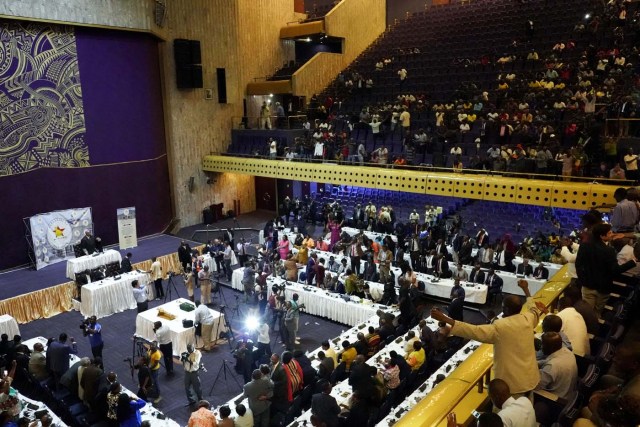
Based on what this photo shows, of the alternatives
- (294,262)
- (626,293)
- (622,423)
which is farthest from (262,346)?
(622,423)

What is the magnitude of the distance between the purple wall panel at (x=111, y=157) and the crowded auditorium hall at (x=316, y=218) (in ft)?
0.26

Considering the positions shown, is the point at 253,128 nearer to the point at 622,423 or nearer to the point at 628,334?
the point at 628,334

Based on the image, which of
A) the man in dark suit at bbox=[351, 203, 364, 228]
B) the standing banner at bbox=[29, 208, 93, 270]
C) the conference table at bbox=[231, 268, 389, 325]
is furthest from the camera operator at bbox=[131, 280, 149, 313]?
the man in dark suit at bbox=[351, 203, 364, 228]

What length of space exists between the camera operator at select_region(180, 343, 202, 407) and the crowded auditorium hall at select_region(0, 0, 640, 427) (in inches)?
2.1

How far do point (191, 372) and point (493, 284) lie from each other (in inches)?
314

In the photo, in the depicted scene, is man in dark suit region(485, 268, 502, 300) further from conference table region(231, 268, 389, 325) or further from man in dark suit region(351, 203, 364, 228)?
man in dark suit region(351, 203, 364, 228)

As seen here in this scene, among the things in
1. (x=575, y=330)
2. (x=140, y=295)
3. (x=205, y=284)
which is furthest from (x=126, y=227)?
(x=575, y=330)

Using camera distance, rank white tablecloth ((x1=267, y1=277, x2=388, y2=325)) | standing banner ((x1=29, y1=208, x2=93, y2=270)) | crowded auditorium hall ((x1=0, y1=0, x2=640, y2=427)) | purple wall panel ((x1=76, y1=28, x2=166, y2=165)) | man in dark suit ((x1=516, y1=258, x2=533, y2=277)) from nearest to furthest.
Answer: crowded auditorium hall ((x1=0, y1=0, x2=640, y2=427)), white tablecloth ((x1=267, y1=277, x2=388, y2=325)), man in dark suit ((x1=516, y1=258, x2=533, y2=277)), standing banner ((x1=29, y1=208, x2=93, y2=270)), purple wall panel ((x1=76, y1=28, x2=166, y2=165))

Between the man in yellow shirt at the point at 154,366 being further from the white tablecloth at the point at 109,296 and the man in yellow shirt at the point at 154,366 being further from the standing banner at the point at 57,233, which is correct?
the standing banner at the point at 57,233

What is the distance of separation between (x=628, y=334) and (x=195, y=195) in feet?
62.3

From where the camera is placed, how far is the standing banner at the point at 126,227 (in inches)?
663

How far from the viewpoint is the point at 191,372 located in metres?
8.98

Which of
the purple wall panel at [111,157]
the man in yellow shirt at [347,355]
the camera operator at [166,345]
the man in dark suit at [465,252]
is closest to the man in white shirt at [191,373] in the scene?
the camera operator at [166,345]

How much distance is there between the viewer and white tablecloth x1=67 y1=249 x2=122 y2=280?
14688mm
